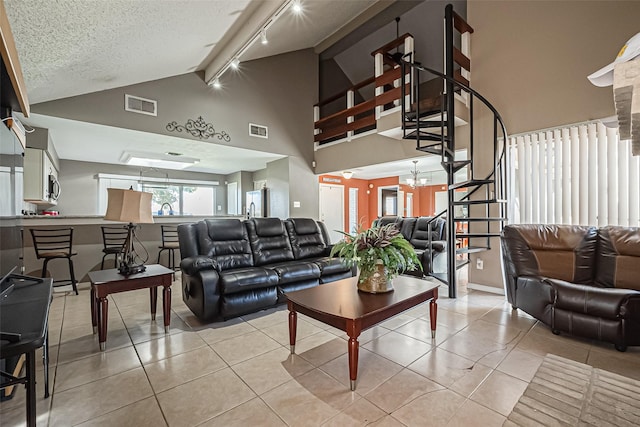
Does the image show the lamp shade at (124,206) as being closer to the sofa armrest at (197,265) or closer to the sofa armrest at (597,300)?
the sofa armrest at (197,265)

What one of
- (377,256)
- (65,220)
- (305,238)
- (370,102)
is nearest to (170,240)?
(65,220)

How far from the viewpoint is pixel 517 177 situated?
396 centimetres

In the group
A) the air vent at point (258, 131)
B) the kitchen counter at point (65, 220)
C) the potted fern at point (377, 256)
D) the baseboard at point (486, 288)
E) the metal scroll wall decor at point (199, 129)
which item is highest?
the air vent at point (258, 131)

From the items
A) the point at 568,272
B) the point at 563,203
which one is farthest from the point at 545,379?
the point at 563,203

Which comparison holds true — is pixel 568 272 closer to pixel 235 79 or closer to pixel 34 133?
pixel 235 79

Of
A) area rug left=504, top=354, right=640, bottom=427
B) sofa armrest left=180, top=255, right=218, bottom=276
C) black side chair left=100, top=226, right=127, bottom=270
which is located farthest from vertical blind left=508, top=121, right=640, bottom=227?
black side chair left=100, top=226, right=127, bottom=270

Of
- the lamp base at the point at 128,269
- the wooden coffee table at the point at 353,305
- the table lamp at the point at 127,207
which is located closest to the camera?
the wooden coffee table at the point at 353,305

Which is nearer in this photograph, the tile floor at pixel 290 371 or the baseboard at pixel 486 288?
the tile floor at pixel 290 371

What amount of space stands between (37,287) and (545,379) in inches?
132

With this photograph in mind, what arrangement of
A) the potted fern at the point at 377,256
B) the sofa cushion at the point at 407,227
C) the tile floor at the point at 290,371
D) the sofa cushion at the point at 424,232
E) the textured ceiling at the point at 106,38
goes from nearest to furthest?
the tile floor at the point at 290,371 < the textured ceiling at the point at 106,38 < the potted fern at the point at 377,256 < the sofa cushion at the point at 424,232 < the sofa cushion at the point at 407,227

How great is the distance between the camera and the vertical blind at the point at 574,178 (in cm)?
315

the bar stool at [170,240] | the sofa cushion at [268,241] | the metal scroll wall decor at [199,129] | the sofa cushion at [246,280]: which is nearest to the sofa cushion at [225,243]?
the sofa cushion at [268,241]

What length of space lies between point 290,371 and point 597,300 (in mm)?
2543

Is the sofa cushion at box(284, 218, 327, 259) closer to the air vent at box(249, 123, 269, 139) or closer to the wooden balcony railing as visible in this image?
the wooden balcony railing
